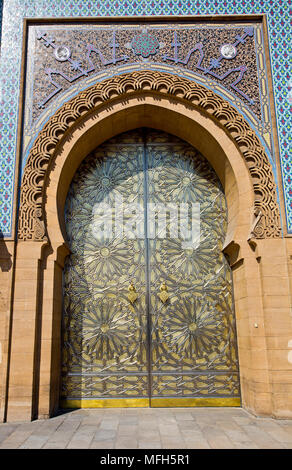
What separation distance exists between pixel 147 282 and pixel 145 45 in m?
Result: 3.59

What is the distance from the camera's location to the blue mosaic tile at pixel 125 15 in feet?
17.6

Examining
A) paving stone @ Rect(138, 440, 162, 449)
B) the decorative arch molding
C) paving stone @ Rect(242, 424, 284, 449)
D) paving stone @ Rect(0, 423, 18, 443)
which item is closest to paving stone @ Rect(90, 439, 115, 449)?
paving stone @ Rect(138, 440, 162, 449)

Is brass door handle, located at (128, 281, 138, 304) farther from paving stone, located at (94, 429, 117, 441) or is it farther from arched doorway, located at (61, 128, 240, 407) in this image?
paving stone, located at (94, 429, 117, 441)

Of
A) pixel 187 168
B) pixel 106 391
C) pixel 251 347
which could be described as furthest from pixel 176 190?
pixel 106 391

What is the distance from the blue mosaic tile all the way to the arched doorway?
3.72ft

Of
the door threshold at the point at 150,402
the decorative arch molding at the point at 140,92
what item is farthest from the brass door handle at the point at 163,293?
the decorative arch molding at the point at 140,92

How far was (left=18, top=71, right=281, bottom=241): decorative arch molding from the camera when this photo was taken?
518cm

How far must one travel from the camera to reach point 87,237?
5.88 metres

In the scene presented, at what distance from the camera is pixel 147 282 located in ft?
18.7

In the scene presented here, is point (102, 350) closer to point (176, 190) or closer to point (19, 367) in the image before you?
point (19, 367)

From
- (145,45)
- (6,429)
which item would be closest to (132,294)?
Answer: (6,429)

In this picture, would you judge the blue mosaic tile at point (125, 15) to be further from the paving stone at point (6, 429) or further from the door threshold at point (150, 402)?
the door threshold at point (150, 402)

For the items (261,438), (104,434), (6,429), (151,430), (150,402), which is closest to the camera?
(261,438)

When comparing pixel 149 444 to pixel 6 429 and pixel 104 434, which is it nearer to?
pixel 104 434
